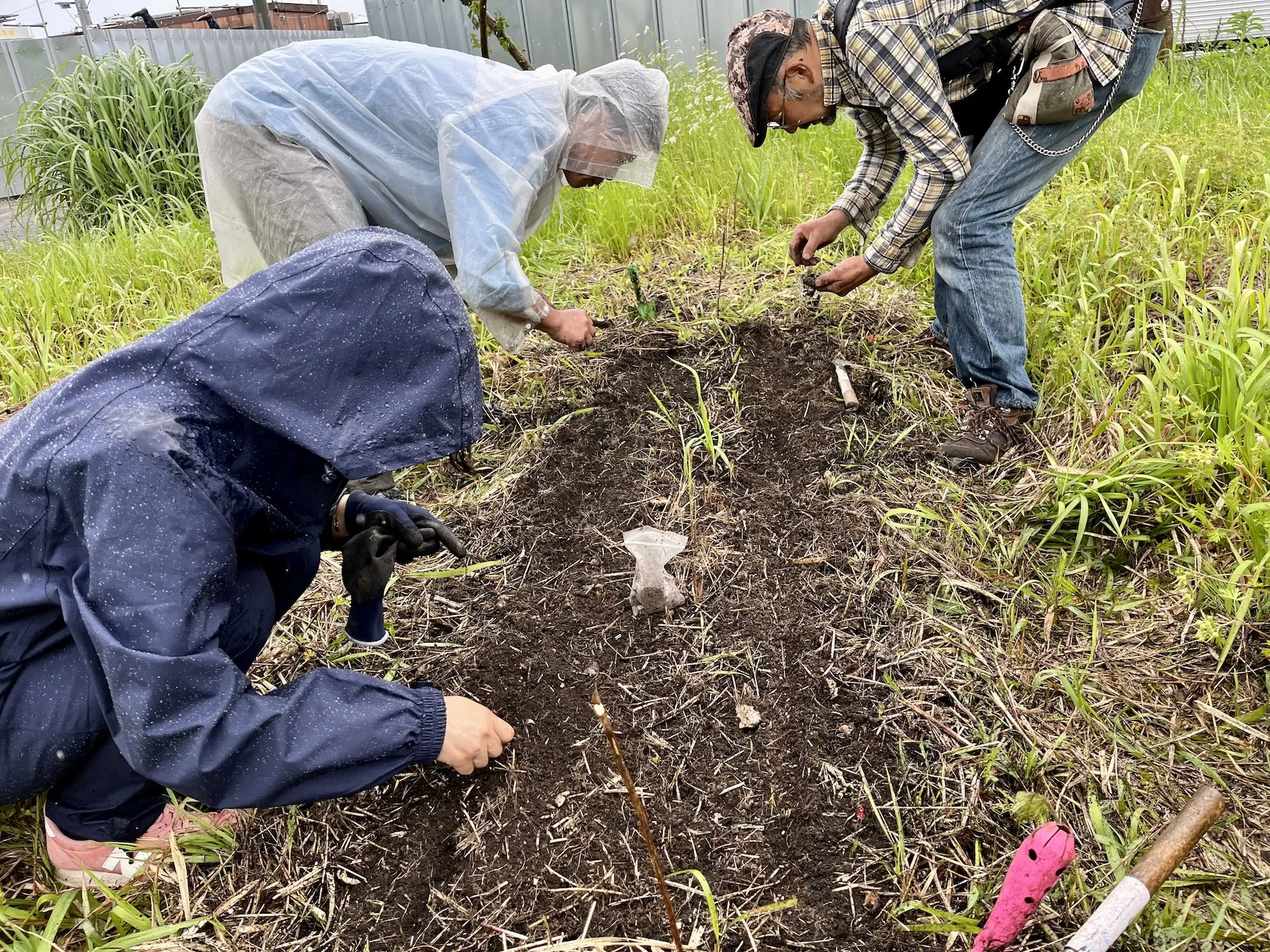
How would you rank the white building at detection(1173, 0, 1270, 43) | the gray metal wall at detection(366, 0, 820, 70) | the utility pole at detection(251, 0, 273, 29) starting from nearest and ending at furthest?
the white building at detection(1173, 0, 1270, 43), the gray metal wall at detection(366, 0, 820, 70), the utility pole at detection(251, 0, 273, 29)

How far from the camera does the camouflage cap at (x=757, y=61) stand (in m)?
2.05

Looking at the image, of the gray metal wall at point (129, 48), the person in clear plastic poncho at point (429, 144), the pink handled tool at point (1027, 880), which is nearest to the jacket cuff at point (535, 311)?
the person in clear plastic poncho at point (429, 144)

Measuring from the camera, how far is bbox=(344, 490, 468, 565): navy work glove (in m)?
1.66

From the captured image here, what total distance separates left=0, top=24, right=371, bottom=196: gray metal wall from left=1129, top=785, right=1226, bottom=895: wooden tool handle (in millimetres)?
7945

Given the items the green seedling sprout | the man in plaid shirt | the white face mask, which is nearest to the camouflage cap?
the man in plaid shirt

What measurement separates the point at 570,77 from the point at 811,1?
4.32 m

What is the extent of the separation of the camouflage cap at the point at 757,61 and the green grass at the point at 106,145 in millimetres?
3637

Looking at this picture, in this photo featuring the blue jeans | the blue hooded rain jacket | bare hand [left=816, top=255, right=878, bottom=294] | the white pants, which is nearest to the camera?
the blue hooded rain jacket

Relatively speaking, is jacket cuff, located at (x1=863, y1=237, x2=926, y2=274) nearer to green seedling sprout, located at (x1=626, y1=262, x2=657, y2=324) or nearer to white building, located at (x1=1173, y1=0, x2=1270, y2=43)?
green seedling sprout, located at (x1=626, y1=262, x2=657, y2=324)

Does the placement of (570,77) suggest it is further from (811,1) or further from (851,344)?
(811,1)

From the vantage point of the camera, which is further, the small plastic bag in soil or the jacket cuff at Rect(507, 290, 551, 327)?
the jacket cuff at Rect(507, 290, 551, 327)

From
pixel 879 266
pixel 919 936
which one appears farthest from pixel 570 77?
pixel 919 936

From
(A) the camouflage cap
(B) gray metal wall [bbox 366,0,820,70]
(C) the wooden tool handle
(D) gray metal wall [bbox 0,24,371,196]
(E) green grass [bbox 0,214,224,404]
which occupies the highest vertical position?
(D) gray metal wall [bbox 0,24,371,196]

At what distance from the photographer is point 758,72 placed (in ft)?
6.81
